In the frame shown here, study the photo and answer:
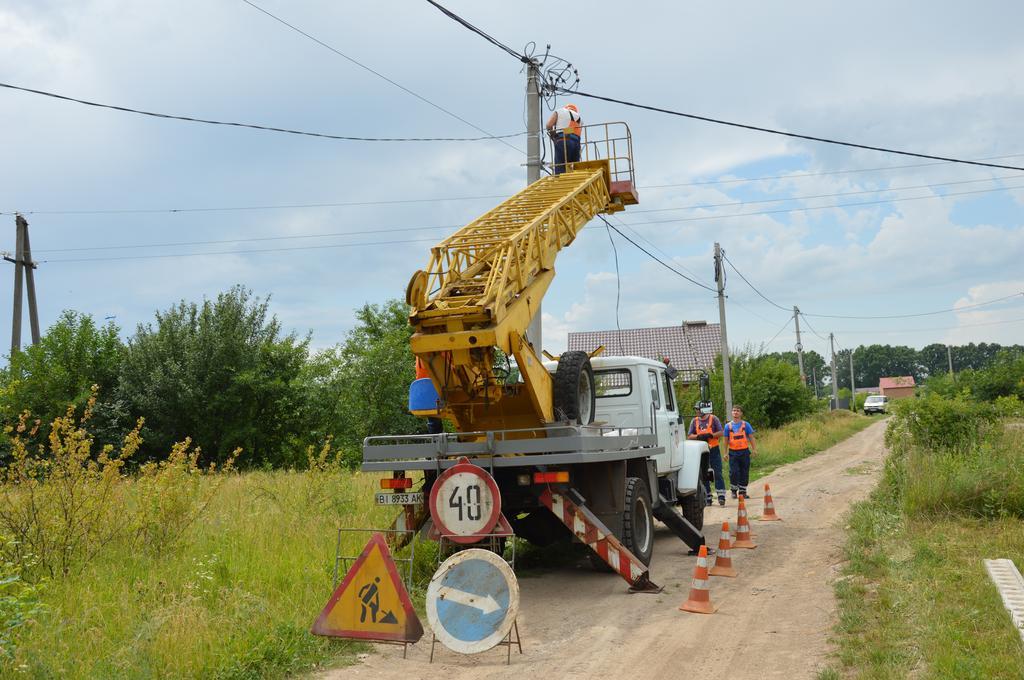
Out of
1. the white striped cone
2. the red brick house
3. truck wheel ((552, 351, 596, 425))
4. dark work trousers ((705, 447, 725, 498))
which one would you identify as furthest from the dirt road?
the red brick house

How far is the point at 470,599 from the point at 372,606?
0.73m

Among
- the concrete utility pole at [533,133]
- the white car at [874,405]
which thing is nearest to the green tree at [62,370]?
the concrete utility pole at [533,133]

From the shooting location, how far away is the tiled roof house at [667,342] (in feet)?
162

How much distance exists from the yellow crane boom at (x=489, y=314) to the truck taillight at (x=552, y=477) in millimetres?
828

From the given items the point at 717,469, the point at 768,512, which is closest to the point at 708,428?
the point at 717,469

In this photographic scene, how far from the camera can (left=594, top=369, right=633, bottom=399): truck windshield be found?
11375 millimetres

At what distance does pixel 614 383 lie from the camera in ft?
37.5

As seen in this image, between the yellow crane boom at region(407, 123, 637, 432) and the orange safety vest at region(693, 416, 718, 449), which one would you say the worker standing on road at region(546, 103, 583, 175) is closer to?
the yellow crane boom at region(407, 123, 637, 432)

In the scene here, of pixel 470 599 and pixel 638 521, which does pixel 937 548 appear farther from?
pixel 470 599

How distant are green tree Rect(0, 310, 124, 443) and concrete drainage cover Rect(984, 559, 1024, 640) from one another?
909 inches

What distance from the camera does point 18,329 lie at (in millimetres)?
24500

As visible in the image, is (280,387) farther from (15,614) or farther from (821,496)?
(15,614)

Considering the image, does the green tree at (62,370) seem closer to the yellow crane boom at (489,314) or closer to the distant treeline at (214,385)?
the distant treeline at (214,385)

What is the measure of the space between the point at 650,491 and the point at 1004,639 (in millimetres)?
4549
